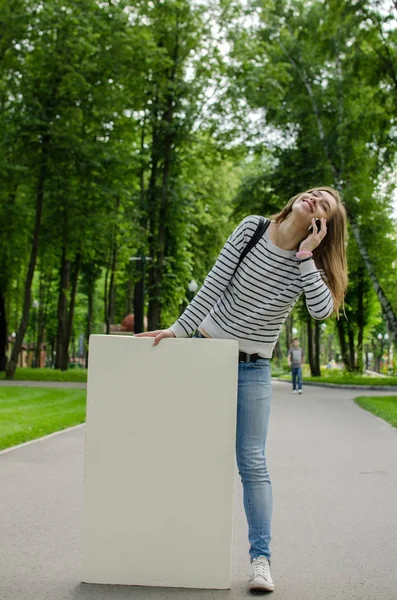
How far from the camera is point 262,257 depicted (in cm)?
406

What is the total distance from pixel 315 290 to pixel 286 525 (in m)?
2.26

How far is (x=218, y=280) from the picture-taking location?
13.5 feet

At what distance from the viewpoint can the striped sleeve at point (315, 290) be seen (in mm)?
3953

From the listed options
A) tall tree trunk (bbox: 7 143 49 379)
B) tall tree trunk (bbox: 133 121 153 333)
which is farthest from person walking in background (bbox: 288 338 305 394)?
tall tree trunk (bbox: 7 143 49 379)

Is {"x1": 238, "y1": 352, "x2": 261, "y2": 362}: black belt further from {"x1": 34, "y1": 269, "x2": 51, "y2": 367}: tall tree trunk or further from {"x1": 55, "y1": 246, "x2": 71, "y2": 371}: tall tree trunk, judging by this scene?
{"x1": 34, "y1": 269, "x2": 51, "y2": 367}: tall tree trunk

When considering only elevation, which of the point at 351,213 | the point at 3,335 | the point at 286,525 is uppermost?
the point at 351,213

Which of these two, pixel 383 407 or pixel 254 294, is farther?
pixel 383 407

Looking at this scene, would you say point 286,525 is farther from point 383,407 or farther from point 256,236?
point 383,407

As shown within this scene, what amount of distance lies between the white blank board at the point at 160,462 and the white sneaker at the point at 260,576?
0.40ft

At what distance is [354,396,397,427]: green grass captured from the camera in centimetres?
1428

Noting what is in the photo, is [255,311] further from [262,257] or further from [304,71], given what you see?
[304,71]

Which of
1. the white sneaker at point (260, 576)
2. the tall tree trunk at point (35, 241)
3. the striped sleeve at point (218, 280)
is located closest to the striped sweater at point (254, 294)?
the striped sleeve at point (218, 280)

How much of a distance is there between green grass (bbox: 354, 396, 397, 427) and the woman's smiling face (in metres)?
9.43

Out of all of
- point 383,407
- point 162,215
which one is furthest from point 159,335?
point 162,215
